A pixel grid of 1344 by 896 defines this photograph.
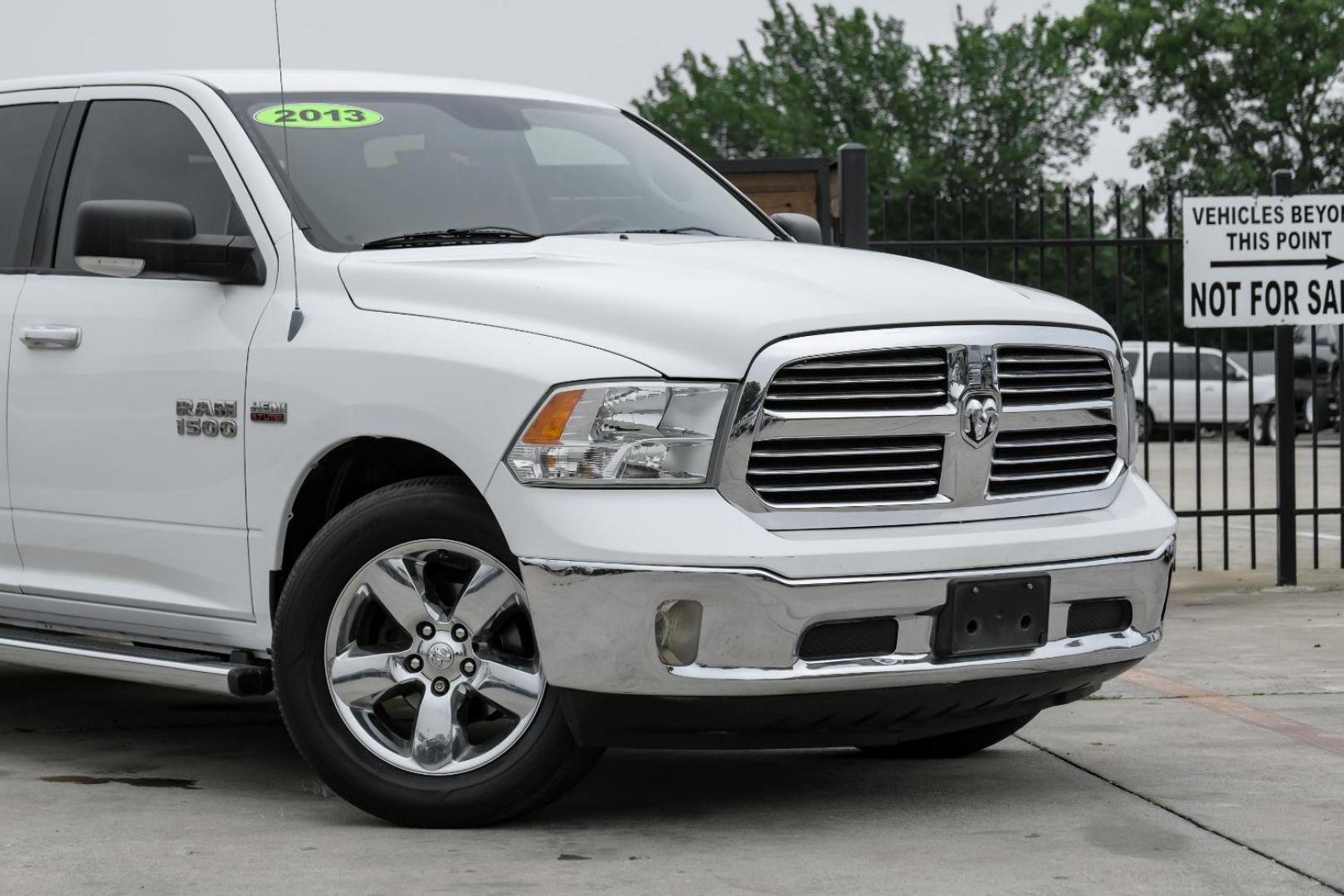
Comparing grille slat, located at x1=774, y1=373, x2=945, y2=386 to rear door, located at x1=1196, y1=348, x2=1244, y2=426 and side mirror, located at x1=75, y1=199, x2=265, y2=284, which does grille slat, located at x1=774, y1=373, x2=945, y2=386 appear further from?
rear door, located at x1=1196, y1=348, x2=1244, y2=426

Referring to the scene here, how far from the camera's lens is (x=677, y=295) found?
15.7ft

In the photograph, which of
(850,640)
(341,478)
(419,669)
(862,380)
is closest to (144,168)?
(341,478)

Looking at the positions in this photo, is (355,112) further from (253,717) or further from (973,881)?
(973,881)

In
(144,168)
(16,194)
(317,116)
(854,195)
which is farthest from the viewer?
(854,195)

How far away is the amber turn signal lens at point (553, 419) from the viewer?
4.60 m

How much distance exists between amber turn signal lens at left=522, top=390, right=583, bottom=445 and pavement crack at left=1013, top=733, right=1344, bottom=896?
1.86 meters

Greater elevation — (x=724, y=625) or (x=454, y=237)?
(x=454, y=237)

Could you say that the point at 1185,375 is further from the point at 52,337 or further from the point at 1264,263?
the point at 52,337

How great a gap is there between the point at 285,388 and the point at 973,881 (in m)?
2.05

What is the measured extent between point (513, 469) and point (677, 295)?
0.56m

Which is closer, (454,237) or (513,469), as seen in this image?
(513,469)

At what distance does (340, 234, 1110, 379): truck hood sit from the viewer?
4645mm

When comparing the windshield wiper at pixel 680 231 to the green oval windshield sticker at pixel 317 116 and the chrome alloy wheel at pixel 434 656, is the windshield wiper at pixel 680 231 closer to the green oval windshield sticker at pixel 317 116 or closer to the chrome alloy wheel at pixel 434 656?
the green oval windshield sticker at pixel 317 116

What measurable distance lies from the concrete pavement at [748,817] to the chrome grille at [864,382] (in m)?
1.03
